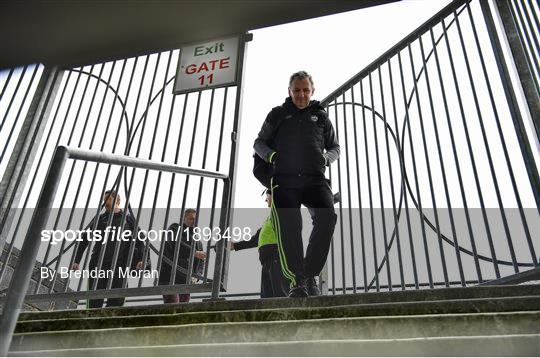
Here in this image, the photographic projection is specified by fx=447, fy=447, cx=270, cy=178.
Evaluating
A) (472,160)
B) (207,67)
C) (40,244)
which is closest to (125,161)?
(40,244)

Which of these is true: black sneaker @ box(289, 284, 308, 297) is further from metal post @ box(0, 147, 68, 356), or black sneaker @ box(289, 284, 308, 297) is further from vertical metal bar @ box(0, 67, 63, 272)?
vertical metal bar @ box(0, 67, 63, 272)

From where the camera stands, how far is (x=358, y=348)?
44.9 inches

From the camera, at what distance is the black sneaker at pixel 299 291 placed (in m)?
2.05

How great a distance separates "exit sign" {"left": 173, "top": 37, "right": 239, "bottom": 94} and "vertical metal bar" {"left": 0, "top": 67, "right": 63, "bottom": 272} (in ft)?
3.69

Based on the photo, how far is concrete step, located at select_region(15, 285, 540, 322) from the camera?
153 centimetres

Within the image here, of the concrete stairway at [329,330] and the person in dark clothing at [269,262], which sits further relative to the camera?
the person in dark clothing at [269,262]

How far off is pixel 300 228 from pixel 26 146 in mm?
2243

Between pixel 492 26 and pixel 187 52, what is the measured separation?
81.6 inches

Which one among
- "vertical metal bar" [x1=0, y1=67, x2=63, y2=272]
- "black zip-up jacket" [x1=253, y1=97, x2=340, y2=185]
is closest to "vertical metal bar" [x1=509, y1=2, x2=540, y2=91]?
"black zip-up jacket" [x1=253, y1=97, x2=340, y2=185]

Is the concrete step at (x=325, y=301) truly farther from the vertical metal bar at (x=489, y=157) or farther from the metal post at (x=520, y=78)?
the metal post at (x=520, y=78)

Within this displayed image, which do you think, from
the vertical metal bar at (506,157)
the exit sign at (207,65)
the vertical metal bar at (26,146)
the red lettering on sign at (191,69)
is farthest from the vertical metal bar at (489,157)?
the vertical metal bar at (26,146)

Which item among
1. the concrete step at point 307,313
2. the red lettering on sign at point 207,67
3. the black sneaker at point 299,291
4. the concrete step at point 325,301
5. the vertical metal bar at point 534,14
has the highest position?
the red lettering on sign at point 207,67

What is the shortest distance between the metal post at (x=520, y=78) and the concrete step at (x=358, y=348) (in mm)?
1111

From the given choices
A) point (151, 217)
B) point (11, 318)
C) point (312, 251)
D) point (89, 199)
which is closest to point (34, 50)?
point (89, 199)
